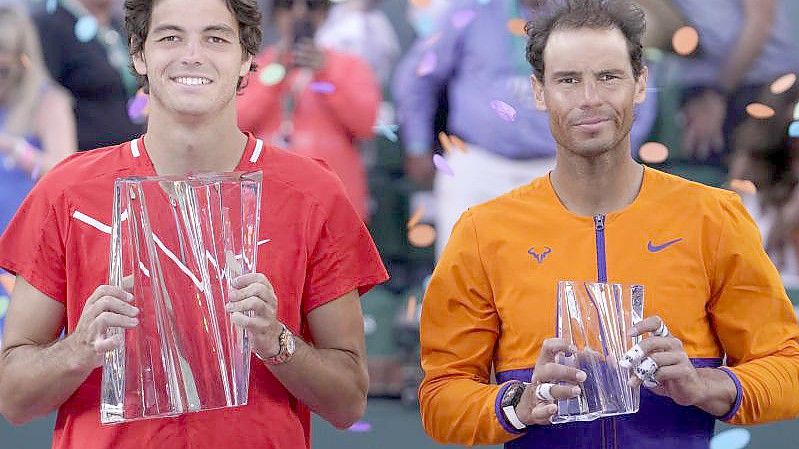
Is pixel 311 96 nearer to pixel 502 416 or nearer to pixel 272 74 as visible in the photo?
pixel 272 74

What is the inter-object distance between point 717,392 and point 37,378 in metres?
1.06

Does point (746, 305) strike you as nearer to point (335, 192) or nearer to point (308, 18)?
point (335, 192)

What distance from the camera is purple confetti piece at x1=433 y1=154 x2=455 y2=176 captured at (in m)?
4.10

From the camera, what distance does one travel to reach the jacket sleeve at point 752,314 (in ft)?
7.27

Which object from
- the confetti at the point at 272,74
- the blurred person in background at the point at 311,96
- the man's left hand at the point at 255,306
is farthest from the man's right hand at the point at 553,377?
the confetti at the point at 272,74

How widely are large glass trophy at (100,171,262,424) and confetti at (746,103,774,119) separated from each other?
2.31m

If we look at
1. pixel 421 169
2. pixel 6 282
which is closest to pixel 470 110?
pixel 421 169

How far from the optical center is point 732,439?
3.98 m

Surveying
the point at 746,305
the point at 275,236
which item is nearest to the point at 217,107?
the point at 275,236

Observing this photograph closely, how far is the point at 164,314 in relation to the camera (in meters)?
2.04

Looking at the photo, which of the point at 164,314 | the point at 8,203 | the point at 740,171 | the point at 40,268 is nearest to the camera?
the point at 164,314

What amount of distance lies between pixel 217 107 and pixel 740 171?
2.18 metres

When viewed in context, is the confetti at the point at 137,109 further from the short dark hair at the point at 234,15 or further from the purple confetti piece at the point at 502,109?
the short dark hair at the point at 234,15

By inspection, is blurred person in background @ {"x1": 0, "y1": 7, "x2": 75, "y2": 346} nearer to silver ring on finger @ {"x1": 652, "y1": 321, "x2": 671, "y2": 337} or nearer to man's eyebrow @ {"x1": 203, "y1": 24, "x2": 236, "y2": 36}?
man's eyebrow @ {"x1": 203, "y1": 24, "x2": 236, "y2": 36}
